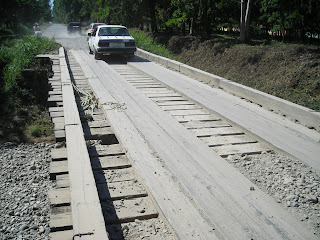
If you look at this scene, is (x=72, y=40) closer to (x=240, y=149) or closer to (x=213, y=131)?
(x=213, y=131)

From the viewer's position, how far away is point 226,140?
5.22 m

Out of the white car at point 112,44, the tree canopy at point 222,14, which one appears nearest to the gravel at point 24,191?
the white car at point 112,44

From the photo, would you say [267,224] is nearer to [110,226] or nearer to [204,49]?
[110,226]

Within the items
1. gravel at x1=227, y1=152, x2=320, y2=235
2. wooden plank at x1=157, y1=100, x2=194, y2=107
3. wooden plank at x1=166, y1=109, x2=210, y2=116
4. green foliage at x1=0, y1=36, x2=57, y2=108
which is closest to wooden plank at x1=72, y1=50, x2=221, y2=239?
gravel at x1=227, y1=152, x2=320, y2=235

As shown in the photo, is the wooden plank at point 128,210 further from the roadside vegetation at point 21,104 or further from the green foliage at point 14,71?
the green foliage at point 14,71

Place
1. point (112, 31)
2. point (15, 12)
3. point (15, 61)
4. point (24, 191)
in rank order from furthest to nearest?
1. point (15, 12)
2. point (112, 31)
3. point (15, 61)
4. point (24, 191)

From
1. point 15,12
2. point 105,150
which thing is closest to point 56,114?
point 105,150

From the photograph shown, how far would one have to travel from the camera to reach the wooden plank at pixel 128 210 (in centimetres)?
328

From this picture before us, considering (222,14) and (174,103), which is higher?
(222,14)

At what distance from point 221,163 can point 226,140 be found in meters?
1.06

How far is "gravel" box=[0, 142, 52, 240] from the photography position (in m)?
3.70

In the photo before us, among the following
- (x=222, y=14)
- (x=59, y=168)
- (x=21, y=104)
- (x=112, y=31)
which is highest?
(x=222, y=14)

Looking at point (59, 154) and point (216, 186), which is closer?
point (216, 186)

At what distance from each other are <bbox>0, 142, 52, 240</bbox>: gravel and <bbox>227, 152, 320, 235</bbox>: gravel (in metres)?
2.44
